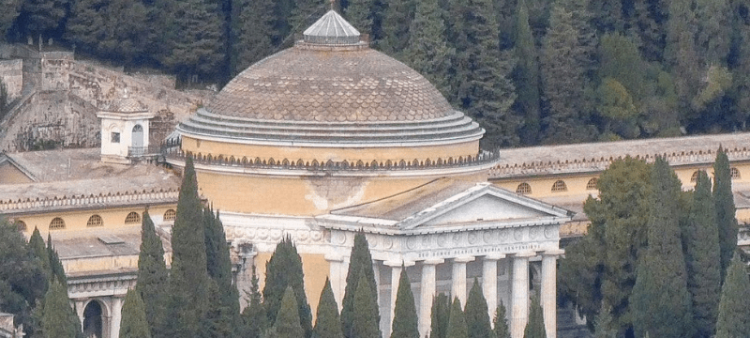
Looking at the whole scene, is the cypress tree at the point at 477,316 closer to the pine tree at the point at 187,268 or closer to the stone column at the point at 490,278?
the pine tree at the point at 187,268

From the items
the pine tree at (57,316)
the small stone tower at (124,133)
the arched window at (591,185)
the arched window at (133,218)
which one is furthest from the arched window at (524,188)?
the pine tree at (57,316)

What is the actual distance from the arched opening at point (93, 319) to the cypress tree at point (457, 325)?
32.8ft

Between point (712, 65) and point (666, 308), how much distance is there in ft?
96.0

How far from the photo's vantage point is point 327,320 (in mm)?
106688

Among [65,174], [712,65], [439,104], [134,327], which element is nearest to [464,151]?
[439,104]

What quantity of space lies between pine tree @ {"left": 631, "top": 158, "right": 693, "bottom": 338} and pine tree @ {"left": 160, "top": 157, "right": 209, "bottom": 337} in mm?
10755

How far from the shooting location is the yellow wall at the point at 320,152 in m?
117

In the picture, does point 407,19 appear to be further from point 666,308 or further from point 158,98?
point 666,308

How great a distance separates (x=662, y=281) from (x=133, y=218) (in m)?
11.5

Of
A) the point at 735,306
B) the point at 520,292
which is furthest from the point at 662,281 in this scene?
the point at 735,306

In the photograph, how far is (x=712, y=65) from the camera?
5659 inches

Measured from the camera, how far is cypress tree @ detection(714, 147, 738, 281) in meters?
118

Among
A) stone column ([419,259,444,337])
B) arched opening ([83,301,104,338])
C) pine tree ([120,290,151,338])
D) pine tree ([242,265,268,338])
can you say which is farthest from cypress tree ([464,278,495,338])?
arched opening ([83,301,104,338])

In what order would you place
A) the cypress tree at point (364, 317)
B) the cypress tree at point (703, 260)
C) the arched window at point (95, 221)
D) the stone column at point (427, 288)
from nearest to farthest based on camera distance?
1. the cypress tree at point (364, 317)
2. the stone column at point (427, 288)
3. the arched window at point (95, 221)
4. the cypress tree at point (703, 260)
